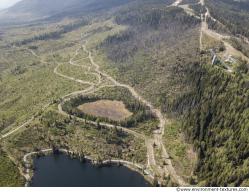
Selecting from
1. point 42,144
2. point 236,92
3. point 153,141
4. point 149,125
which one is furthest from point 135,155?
point 236,92

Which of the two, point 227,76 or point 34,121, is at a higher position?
point 227,76

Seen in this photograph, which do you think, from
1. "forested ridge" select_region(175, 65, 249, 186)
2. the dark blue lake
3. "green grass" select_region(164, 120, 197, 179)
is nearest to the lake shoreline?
the dark blue lake

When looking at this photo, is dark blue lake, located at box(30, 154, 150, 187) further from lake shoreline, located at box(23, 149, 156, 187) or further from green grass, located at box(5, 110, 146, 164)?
green grass, located at box(5, 110, 146, 164)

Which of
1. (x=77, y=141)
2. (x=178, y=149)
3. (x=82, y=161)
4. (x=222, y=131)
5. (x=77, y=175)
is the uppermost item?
(x=222, y=131)

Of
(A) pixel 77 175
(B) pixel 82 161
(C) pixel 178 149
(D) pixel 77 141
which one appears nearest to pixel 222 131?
(C) pixel 178 149

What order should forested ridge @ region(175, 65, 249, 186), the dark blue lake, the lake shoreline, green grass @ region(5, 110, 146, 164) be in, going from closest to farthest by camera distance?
forested ridge @ region(175, 65, 249, 186) < the dark blue lake < the lake shoreline < green grass @ region(5, 110, 146, 164)

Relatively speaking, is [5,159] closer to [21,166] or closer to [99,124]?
[21,166]

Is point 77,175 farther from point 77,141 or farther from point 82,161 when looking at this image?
point 77,141

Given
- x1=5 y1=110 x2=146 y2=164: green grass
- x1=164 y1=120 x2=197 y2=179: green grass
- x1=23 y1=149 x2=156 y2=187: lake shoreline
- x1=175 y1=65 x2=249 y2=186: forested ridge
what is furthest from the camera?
x1=5 y1=110 x2=146 y2=164: green grass
